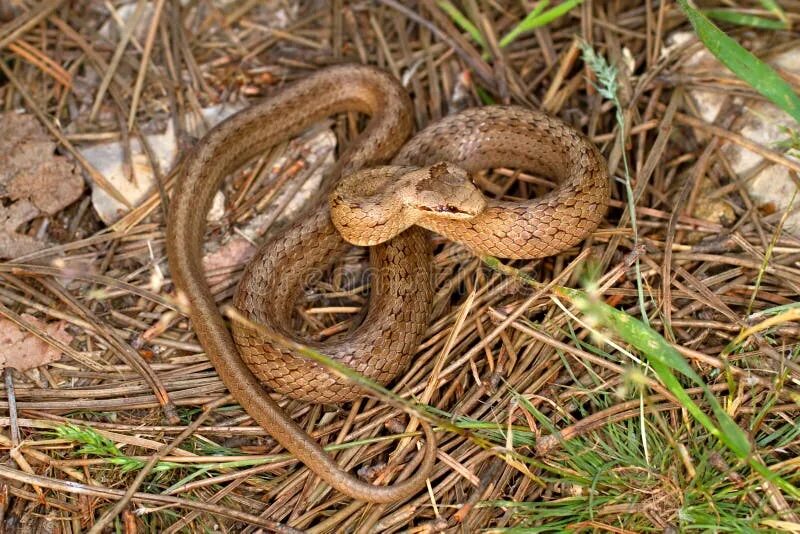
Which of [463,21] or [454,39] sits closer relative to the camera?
[463,21]

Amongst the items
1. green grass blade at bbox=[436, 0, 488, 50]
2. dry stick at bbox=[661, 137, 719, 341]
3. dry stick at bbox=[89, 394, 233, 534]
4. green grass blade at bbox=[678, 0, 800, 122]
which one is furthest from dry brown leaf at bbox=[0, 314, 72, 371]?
green grass blade at bbox=[678, 0, 800, 122]

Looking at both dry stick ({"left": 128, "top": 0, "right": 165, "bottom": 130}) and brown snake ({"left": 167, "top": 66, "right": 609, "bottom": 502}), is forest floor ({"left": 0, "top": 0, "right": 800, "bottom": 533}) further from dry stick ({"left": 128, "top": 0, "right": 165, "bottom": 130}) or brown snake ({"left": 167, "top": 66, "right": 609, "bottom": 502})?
brown snake ({"left": 167, "top": 66, "right": 609, "bottom": 502})

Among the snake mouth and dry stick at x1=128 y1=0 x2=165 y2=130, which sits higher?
dry stick at x1=128 y1=0 x2=165 y2=130

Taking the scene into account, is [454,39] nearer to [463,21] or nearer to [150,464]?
[463,21]

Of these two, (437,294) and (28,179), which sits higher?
(28,179)

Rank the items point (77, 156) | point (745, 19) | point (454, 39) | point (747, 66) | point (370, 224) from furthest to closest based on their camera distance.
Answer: point (454, 39) < point (77, 156) < point (745, 19) < point (370, 224) < point (747, 66)

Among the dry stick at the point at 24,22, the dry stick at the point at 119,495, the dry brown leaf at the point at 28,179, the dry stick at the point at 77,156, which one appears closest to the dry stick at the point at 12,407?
the dry stick at the point at 119,495

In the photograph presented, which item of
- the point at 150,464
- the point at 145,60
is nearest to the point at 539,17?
the point at 145,60
